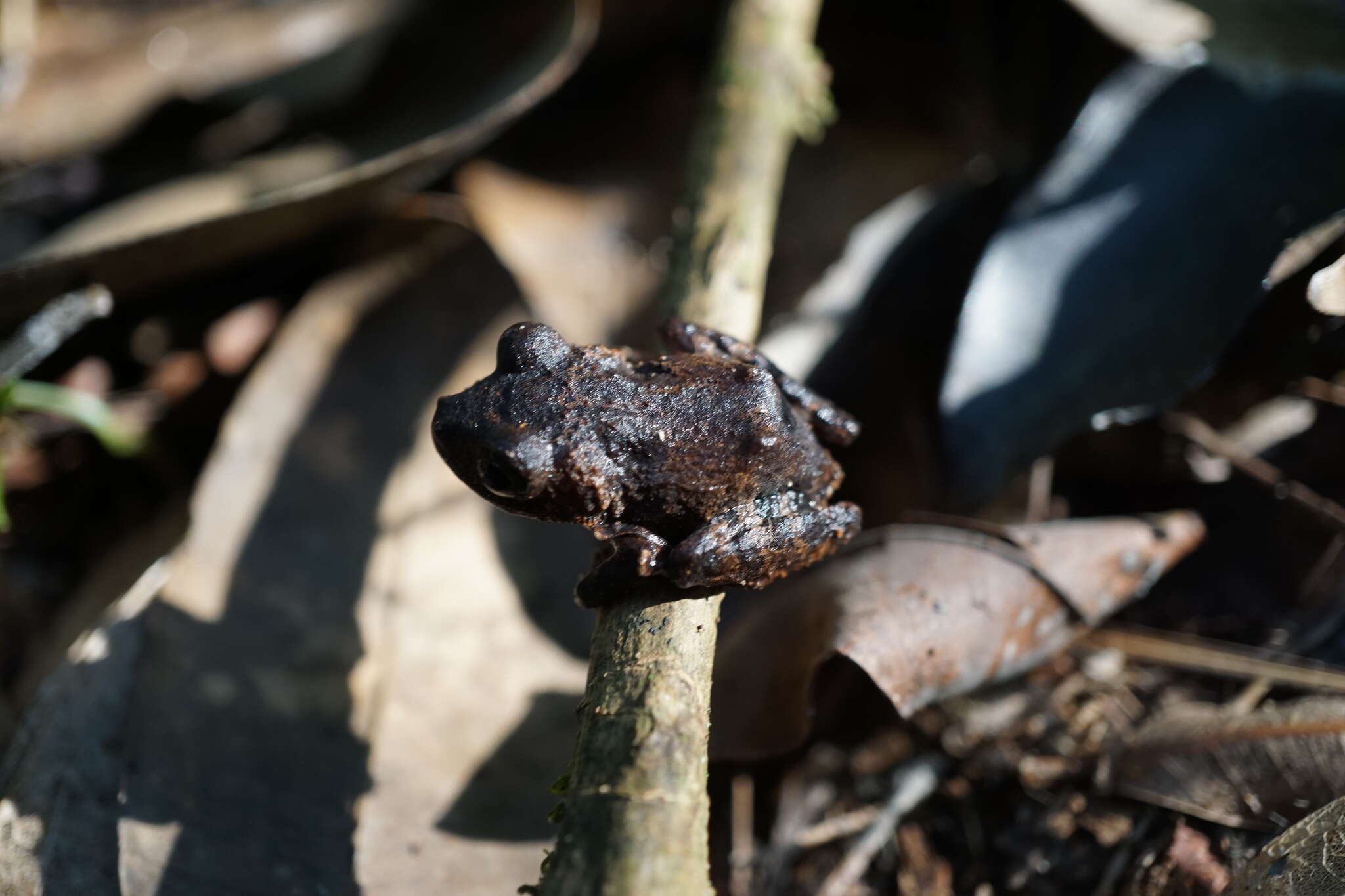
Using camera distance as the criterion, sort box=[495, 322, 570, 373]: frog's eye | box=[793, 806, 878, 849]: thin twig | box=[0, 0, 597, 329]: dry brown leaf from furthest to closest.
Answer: box=[0, 0, 597, 329]: dry brown leaf
box=[793, 806, 878, 849]: thin twig
box=[495, 322, 570, 373]: frog's eye

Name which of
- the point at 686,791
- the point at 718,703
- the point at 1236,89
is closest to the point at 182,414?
the point at 718,703

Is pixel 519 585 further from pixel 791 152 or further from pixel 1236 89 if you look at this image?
pixel 1236 89

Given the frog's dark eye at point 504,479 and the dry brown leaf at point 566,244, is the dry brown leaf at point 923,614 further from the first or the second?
the dry brown leaf at point 566,244

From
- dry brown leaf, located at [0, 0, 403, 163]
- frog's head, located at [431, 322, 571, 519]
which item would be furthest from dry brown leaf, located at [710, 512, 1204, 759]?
dry brown leaf, located at [0, 0, 403, 163]

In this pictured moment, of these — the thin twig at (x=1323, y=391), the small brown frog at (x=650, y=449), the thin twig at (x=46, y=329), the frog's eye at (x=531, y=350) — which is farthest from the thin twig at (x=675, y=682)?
Answer: the thin twig at (x=46, y=329)

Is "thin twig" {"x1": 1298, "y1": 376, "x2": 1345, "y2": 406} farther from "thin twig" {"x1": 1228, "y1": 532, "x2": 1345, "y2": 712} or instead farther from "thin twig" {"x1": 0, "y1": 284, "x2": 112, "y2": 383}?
"thin twig" {"x1": 0, "y1": 284, "x2": 112, "y2": 383}

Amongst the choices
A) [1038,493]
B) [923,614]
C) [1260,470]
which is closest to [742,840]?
[923,614]
